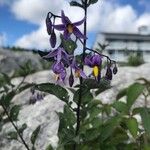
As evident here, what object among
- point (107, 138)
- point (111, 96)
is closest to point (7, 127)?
point (111, 96)

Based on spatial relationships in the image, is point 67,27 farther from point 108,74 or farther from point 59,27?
point 108,74

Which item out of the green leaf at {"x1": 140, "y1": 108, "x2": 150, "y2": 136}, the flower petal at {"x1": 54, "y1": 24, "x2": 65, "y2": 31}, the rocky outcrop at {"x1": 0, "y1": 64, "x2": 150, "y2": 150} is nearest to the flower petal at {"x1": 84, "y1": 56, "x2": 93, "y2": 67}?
the flower petal at {"x1": 54, "y1": 24, "x2": 65, "y2": 31}

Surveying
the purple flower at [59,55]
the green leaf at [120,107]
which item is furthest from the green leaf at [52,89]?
the green leaf at [120,107]

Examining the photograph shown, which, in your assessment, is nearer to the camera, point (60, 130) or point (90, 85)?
point (90, 85)

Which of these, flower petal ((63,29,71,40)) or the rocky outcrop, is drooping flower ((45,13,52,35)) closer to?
flower petal ((63,29,71,40))

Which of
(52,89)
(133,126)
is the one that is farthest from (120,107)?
(52,89)

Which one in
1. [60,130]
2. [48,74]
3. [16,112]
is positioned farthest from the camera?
[48,74]

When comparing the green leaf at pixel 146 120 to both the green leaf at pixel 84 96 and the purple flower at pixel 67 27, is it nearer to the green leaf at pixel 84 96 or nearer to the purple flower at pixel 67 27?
the green leaf at pixel 84 96

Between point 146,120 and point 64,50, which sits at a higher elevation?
point 64,50

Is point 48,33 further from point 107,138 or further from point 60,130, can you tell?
point 107,138
